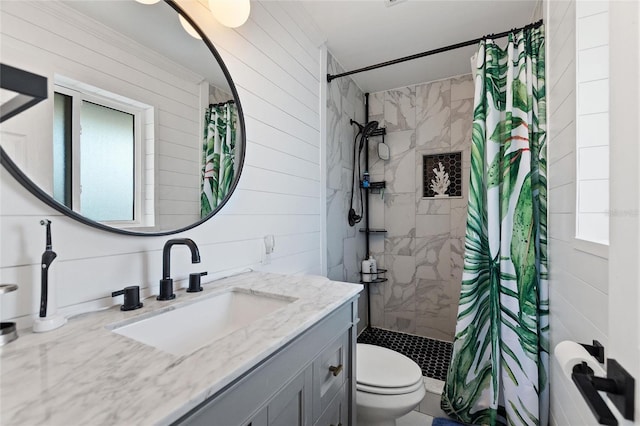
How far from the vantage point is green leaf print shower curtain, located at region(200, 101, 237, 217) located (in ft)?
3.83

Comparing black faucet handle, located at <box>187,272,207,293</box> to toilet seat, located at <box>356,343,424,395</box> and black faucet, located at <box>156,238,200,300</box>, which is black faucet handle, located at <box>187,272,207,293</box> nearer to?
black faucet, located at <box>156,238,200,300</box>

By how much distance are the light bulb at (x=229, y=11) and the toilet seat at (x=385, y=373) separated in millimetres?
1736

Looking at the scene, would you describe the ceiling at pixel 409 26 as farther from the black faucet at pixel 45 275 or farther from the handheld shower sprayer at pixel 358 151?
the black faucet at pixel 45 275

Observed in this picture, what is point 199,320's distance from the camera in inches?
38.2

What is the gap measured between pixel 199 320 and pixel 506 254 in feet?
5.15

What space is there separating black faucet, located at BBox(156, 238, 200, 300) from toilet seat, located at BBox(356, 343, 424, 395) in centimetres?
103

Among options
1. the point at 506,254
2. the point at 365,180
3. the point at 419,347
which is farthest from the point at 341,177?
the point at 419,347

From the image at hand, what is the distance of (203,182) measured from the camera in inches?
45.6

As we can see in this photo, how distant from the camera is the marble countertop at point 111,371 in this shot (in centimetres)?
42

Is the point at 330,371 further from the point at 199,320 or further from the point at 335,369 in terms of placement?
the point at 199,320

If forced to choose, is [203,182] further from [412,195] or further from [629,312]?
[412,195]

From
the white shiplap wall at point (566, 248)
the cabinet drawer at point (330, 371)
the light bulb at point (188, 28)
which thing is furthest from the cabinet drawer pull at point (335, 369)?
the light bulb at point (188, 28)

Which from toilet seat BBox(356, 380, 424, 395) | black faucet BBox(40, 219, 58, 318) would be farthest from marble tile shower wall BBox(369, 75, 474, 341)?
black faucet BBox(40, 219, 58, 318)

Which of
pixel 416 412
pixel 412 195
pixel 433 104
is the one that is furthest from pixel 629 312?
pixel 433 104
